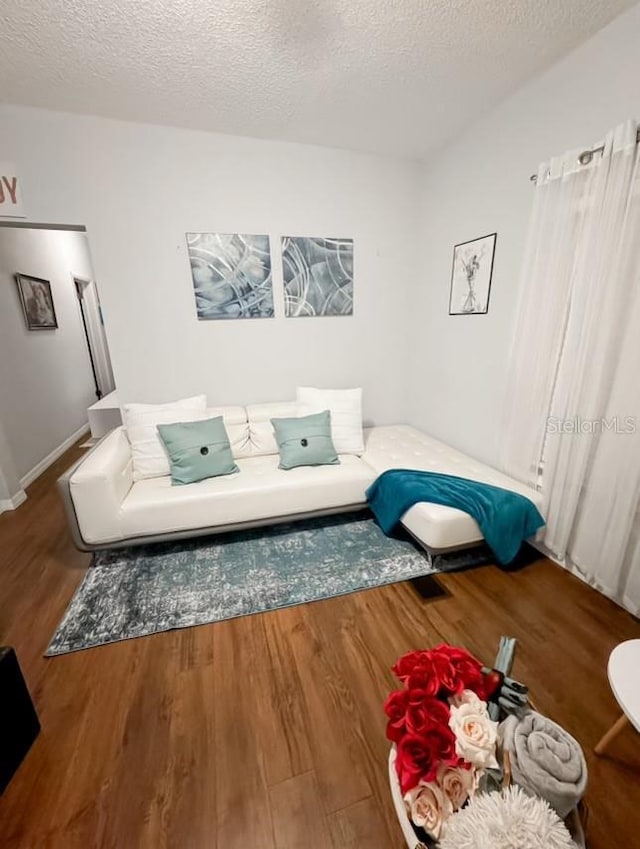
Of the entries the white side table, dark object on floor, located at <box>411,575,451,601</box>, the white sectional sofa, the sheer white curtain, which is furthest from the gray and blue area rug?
the white side table

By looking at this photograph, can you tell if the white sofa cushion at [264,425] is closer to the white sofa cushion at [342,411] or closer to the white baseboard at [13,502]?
the white sofa cushion at [342,411]

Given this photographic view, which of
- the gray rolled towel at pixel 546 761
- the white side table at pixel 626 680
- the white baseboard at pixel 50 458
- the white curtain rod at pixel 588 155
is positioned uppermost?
the white curtain rod at pixel 588 155

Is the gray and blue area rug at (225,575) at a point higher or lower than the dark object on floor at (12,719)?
lower

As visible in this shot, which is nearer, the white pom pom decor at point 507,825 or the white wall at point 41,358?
the white pom pom decor at point 507,825

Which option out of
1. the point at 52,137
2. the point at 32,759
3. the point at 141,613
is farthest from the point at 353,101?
the point at 32,759

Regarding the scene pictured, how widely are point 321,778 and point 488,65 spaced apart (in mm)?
3215

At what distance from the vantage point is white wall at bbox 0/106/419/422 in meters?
2.31

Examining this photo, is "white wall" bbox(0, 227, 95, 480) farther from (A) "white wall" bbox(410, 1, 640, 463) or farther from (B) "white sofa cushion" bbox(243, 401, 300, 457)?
(A) "white wall" bbox(410, 1, 640, 463)

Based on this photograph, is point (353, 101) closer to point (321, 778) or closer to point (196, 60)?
point (196, 60)

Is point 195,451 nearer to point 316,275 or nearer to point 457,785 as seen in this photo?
point 316,275

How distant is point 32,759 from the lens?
46.8 inches

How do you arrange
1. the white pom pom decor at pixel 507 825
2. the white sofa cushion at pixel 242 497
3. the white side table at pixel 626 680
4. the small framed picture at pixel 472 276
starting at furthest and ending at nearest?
the small framed picture at pixel 472 276
the white sofa cushion at pixel 242 497
the white side table at pixel 626 680
the white pom pom decor at pixel 507 825

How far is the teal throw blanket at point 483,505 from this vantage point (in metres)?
1.93

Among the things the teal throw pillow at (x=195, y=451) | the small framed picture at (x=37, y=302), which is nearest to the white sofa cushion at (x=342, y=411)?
the teal throw pillow at (x=195, y=451)
